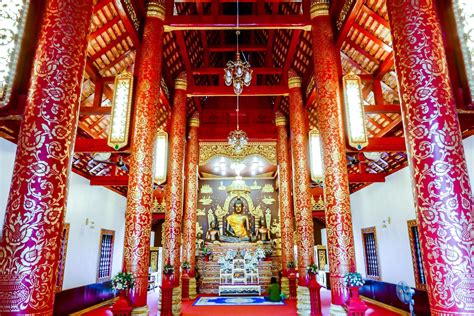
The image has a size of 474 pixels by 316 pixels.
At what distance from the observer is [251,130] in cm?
1352

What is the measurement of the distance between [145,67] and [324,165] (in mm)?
3757

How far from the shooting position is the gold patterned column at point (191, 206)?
1127 cm

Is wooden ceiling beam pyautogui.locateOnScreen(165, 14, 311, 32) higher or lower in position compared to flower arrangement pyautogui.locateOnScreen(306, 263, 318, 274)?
higher

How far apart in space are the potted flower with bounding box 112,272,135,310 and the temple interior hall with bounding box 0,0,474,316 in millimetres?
19

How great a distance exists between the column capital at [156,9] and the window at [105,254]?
25.6 feet

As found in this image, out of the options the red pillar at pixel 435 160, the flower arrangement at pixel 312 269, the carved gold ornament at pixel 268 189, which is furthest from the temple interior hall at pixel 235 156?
the flower arrangement at pixel 312 269

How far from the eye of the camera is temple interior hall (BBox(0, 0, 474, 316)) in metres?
2.17

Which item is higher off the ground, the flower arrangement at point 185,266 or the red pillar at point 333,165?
the red pillar at point 333,165

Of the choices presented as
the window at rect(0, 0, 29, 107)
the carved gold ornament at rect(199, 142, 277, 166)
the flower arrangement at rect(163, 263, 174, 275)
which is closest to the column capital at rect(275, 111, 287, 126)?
the carved gold ornament at rect(199, 142, 277, 166)

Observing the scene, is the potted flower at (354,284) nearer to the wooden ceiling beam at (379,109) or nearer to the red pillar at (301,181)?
the red pillar at (301,181)

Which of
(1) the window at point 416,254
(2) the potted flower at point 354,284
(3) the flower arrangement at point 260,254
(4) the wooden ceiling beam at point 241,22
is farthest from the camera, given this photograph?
(3) the flower arrangement at point 260,254

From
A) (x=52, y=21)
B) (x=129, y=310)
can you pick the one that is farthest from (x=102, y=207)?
(x=52, y=21)

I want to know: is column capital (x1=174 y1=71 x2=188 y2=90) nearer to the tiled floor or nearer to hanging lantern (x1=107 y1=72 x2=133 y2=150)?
hanging lantern (x1=107 y1=72 x2=133 y2=150)

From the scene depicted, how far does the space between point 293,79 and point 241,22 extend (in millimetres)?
3085
